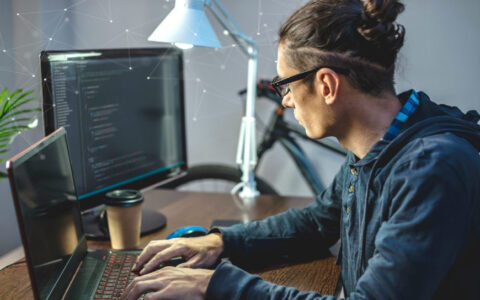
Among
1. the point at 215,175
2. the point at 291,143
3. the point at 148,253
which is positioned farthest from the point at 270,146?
the point at 148,253

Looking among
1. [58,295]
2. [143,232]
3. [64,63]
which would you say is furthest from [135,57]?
[58,295]

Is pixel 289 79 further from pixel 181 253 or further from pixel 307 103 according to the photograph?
pixel 181 253

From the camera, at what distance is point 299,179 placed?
2557 millimetres

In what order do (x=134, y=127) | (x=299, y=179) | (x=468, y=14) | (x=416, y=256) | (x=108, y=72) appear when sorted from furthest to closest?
(x=299, y=179), (x=468, y=14), (x=134, y=127), (x=108, y=72), (x=416, y=256)

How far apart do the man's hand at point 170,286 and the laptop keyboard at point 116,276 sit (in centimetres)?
7

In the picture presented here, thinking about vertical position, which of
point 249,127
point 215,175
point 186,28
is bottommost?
point 215,175

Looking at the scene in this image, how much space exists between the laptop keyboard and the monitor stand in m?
0.19

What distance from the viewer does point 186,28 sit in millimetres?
1197

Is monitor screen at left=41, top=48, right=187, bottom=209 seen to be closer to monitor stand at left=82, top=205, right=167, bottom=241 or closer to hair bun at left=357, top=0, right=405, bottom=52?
monitor stand at left=82, top=205, right=167, bottom=241

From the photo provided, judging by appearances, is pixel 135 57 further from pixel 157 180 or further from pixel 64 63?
pixel 157 180

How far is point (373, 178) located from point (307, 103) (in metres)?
0.21

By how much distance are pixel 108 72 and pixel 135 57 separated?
0.37 feet

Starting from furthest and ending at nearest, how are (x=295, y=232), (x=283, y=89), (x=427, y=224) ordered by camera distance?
1. (x=295, y=232)
2. (x=283, y=89)
3. (x=427, y=224)

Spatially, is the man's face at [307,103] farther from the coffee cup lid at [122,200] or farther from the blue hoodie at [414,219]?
the coffee cup lid at [122,200]
